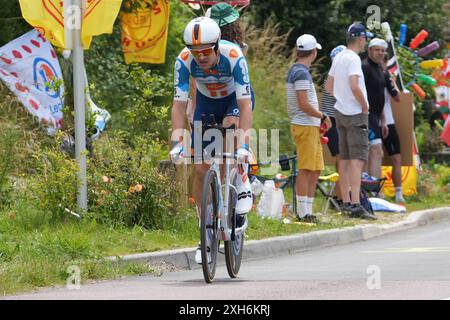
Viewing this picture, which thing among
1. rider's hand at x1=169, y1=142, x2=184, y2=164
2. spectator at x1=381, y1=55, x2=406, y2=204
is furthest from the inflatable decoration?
rider's hand at x1=169, y1=142, x2=184, y2=164

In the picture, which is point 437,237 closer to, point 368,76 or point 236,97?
point 368,76

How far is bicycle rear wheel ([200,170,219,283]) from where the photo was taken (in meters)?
9.24

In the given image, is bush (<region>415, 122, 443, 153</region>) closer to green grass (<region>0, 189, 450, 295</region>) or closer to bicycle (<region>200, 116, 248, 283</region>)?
green grass (<region>0, 189, 450, 295</region>)

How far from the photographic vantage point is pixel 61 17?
12250 millimetres

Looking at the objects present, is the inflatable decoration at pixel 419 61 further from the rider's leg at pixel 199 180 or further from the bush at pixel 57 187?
the rider's leg at pixel 199 180

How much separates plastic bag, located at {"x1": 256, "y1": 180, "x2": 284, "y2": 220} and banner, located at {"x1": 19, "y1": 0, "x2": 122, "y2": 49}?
2.77 m

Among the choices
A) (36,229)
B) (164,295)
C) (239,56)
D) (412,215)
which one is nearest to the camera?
(164,295)

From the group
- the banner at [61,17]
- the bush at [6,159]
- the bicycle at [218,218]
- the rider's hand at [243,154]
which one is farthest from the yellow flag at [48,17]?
the rider's hand at [243,154]

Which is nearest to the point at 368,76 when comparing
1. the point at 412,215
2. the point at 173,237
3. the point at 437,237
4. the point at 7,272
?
the point at 412,215

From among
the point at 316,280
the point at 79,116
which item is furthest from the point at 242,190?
the point at 79,116

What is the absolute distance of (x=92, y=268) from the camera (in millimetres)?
9867

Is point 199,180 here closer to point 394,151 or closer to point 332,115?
point 332,115

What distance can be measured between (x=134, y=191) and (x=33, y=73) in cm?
456
